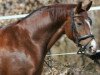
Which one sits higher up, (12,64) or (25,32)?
(25,32)

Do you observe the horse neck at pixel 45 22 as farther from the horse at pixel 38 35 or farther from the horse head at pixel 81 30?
the horse head at pixel 81 30

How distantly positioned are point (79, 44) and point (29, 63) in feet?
2.38

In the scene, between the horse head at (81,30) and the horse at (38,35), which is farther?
the horse head at (81,30)

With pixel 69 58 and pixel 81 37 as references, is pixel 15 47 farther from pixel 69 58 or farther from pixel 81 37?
pixel 69 58

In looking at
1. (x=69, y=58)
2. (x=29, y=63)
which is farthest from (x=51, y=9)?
(x=69, y=58)

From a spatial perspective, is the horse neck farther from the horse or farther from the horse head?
the horse head

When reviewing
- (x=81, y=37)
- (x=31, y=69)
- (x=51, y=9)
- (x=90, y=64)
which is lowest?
(x=90, y=64)

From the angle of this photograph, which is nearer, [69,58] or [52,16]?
[52,16]

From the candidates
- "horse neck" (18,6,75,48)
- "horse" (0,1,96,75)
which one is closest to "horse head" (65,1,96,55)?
"horse" (0,1,96,75)

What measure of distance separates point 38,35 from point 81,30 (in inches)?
22.2

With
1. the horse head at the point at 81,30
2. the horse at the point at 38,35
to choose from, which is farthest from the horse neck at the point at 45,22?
the horse head at the point at 81,30

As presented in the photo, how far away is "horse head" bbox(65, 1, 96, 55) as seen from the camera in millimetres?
5059

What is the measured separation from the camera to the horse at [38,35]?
194 inches

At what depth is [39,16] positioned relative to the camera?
5137 mm
